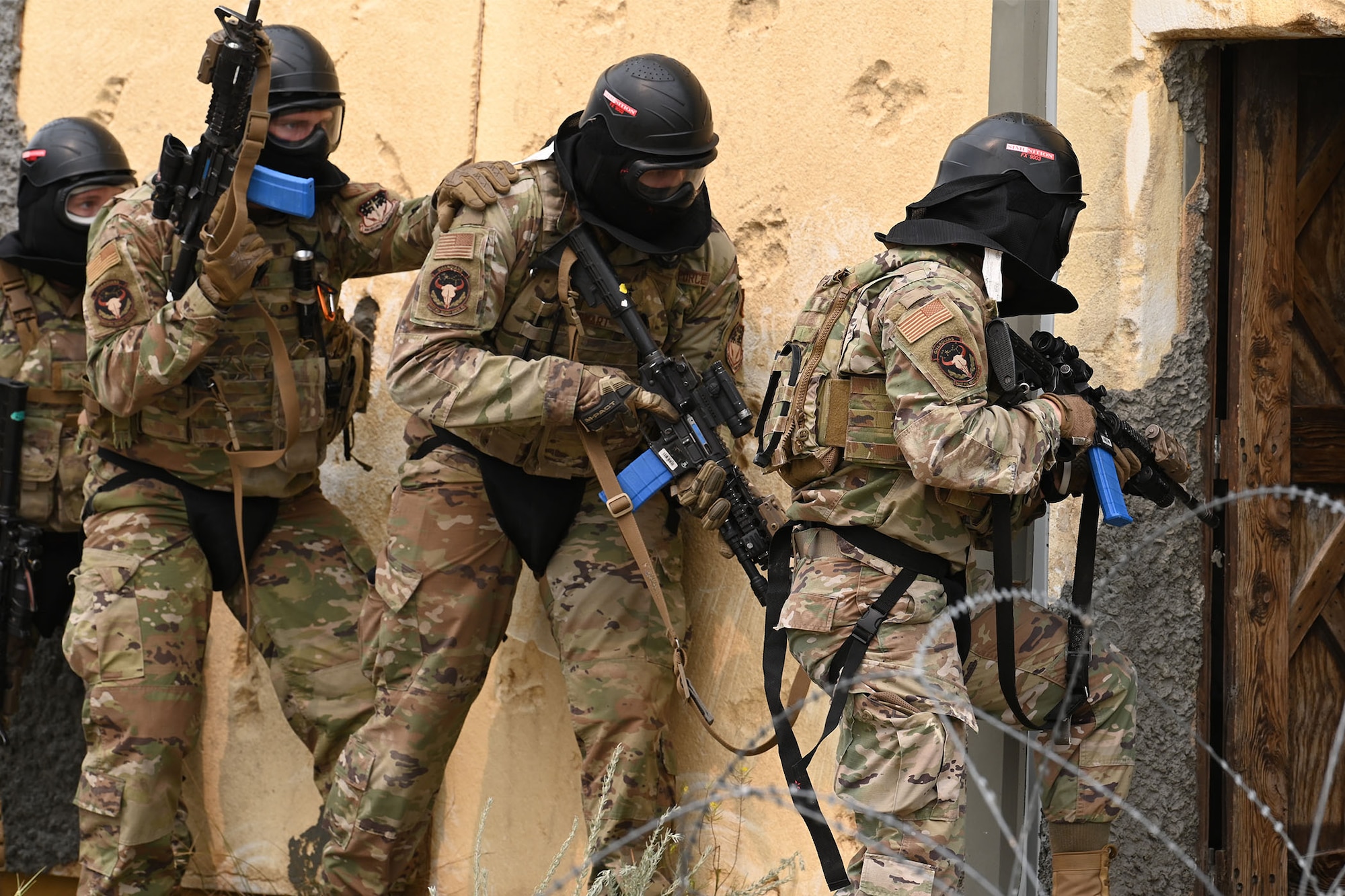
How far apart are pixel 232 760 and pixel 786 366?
8.52ft

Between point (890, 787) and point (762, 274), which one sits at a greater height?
point (762, 274)

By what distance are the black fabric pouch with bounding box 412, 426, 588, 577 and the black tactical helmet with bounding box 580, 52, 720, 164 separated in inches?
33.7

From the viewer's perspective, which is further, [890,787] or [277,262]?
[277,262]

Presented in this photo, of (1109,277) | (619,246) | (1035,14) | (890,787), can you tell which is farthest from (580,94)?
(890,787)

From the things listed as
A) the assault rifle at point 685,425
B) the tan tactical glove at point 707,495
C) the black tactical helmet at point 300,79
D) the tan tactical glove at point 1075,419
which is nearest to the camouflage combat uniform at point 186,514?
the black tactical helmet at point 300,79

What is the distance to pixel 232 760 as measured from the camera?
15.6 ft

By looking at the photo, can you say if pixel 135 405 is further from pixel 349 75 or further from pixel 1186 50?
pixel 1186 50

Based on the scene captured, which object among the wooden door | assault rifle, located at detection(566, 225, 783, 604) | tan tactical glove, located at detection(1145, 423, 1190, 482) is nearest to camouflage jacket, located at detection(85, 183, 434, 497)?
assault rifle, located at detection(566, 225, 783, 604)

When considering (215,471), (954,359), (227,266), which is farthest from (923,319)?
(215,471)

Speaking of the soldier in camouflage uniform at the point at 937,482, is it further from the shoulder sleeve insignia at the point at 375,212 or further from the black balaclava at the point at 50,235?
the black balaclava at the point at 50,235

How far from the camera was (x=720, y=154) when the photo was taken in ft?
13.3

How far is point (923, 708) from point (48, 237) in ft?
9.82

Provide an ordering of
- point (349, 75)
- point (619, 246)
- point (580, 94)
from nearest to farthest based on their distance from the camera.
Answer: point (619, 246) < point (580, 94) < point (349, 75)

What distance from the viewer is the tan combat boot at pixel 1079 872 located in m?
3.20
